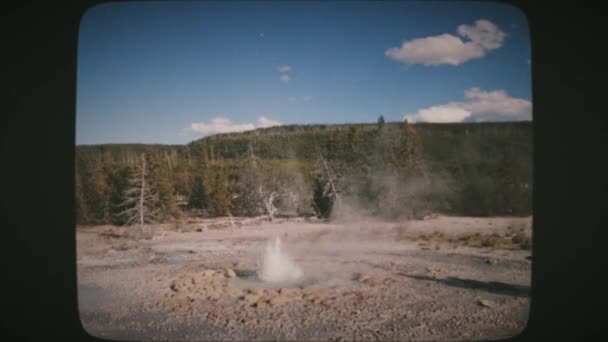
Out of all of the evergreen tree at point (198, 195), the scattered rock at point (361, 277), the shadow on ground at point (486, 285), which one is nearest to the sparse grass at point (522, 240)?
the shadow on ground at point (486, 285)

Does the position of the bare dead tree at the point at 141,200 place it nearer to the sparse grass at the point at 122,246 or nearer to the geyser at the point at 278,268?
the sparse grass at the point at 122,246

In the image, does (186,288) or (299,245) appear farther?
(299,245)

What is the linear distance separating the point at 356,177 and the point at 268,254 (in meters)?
4.47

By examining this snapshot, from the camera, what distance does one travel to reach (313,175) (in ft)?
37.6

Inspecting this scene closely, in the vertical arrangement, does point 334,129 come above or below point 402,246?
above

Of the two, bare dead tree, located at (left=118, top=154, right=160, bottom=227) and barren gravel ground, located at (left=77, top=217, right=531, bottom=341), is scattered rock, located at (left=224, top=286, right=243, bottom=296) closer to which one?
barren gravel ground, located at (left=77, top=217, right=531, bottom=341)

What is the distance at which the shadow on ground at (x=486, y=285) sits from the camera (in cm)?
609

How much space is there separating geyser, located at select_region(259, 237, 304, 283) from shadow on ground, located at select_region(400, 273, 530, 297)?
2.10 meters

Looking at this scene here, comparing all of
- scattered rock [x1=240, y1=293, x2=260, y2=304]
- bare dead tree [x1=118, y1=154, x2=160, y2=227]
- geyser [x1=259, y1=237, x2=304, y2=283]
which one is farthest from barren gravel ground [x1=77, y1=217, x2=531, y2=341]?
bare dead tree [x1=118, y1=154, x2=160, y2=227]

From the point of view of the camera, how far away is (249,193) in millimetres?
11281

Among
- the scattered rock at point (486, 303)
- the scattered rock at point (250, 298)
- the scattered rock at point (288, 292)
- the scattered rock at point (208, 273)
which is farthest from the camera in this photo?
the scattered rock at point (208, 273)

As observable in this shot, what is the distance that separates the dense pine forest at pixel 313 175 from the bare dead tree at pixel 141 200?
0.03 m

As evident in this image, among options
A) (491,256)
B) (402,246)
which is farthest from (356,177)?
(491,256)
